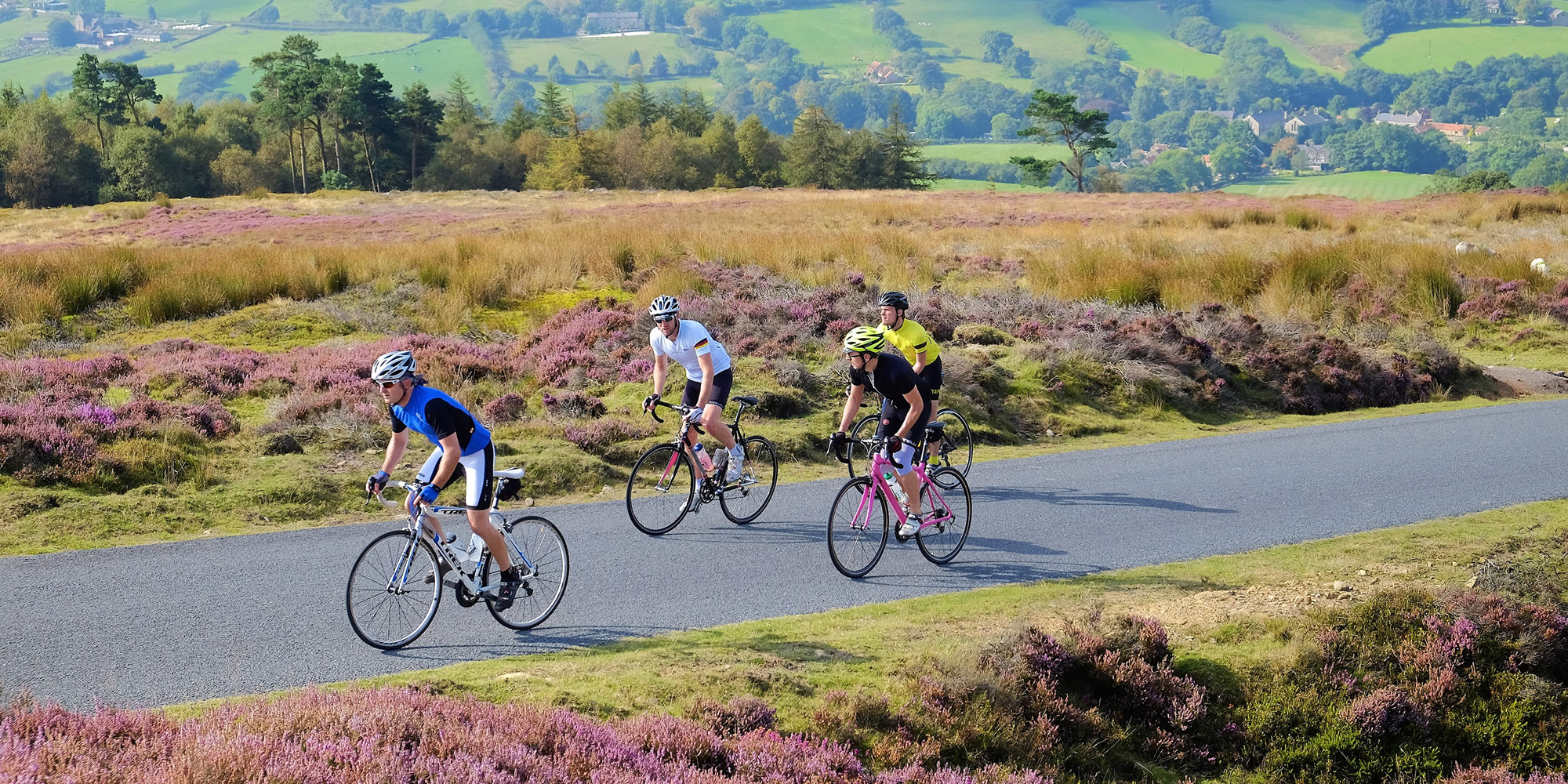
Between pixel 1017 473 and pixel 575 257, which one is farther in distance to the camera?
pixel 575 257

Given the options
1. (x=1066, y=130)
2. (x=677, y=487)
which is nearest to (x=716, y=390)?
(x=677, y=487)

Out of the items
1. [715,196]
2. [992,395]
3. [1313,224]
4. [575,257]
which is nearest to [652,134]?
[715,196]

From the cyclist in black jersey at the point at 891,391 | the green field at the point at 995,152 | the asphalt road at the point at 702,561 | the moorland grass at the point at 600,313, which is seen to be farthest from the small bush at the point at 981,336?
the green field at the point at 995,152

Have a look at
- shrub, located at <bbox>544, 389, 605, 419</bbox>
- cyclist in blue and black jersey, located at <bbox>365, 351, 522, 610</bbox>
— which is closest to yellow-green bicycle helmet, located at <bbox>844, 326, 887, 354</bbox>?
cyclist in blue and black jersey, located at <bbox>365, 351, 522, 610</bbox>

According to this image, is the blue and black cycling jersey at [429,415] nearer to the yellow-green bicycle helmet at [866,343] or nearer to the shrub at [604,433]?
the yellow-green bicycle helmet at [866,343]

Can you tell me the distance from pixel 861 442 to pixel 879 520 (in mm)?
1426

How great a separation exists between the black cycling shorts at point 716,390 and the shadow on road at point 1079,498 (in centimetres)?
319

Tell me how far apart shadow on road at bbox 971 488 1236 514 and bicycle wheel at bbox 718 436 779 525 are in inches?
92.7

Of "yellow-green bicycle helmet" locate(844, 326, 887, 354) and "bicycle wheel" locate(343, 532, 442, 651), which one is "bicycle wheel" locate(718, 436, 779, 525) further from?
"bicycle wheel" locate(343, 532, 442, 651)

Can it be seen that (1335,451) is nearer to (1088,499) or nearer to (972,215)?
(1088,499)

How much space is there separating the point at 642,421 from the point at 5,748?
31.4ft

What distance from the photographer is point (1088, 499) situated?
456 inches

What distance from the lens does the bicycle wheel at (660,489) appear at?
9.91 meters

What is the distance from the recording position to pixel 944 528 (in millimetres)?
9266
